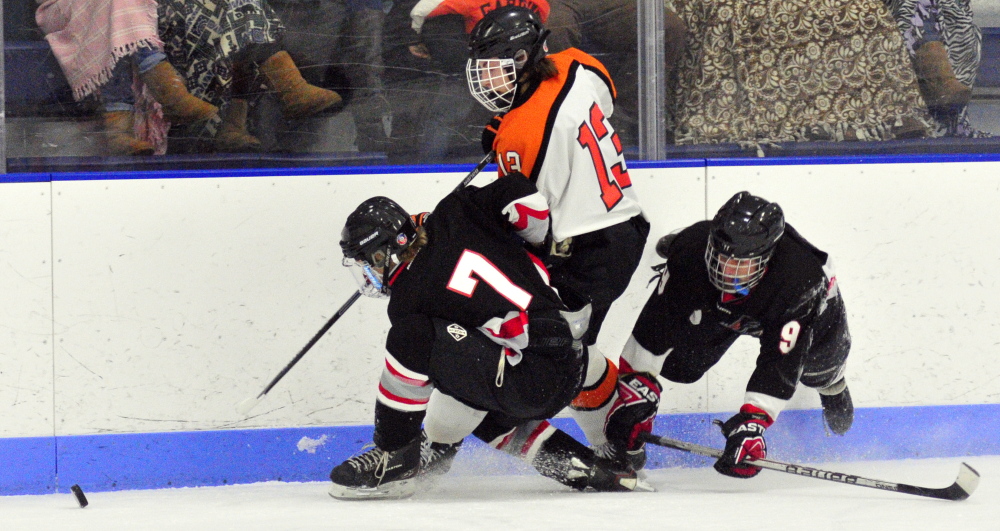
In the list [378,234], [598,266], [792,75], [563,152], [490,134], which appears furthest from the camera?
[792,75]

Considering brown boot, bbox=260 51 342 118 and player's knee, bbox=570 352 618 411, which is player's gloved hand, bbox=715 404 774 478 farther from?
brown boot, bbox=260 51 342 118

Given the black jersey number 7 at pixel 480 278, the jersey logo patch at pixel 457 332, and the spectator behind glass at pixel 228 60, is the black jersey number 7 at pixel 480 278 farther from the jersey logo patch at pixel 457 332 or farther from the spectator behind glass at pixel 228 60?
the spectator behind glass at pixel 228 60

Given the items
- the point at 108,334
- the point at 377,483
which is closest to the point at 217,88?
the point at 108,334

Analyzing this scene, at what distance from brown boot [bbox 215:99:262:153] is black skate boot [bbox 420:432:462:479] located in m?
0.93

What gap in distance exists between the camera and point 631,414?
9.04 feet

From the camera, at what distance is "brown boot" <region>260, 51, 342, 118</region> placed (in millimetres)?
3002

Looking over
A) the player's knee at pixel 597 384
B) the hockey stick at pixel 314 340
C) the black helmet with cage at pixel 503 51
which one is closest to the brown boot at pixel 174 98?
the hockey stick at pixel 314 340

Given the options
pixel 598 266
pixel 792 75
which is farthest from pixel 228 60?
pixel 792 75

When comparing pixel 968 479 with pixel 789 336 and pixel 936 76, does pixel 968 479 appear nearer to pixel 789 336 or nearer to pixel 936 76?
pixel 789 336

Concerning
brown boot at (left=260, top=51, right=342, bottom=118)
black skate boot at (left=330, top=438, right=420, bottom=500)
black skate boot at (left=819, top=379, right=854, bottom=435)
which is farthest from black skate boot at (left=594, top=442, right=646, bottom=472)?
brown boot at (left=260, top=51, right=342, bottom=118)

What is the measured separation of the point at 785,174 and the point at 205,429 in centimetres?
175

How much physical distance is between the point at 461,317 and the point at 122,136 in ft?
3.79

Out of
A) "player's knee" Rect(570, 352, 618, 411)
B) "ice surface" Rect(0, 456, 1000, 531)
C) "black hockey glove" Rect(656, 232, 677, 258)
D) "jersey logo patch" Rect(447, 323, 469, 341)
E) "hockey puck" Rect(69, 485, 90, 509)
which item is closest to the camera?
"ice surface" Rect(0, 456, 1000, 531)

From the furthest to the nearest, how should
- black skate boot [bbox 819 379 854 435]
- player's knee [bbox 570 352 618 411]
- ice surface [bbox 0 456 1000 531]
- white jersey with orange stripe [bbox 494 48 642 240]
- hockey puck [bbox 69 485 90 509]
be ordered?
black skate boot [bbox 819 379 854 435] → player's knee [bbox 570 352 618 411] → hockey puck [bbox 69 485 90 509] → white jersey with orange stripe [bbox 494 48 642 240] → ice surface [bbox 0 456 1000 531]
